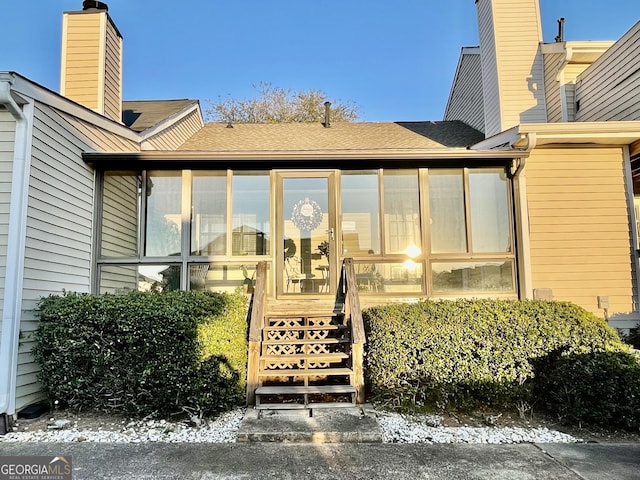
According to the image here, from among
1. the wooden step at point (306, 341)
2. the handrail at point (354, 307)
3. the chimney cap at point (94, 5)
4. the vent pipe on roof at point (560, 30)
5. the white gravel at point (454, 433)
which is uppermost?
the vent pipe on roof at point (560, 30)

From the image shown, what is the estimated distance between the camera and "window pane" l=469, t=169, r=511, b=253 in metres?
Result: 5.78

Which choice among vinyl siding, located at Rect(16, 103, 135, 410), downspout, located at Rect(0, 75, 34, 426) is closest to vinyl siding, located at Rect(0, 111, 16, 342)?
downspout, located at Rect(0, 75, 34, 426)

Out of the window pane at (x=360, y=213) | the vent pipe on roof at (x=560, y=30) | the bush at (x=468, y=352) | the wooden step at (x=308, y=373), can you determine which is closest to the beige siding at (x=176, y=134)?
the window pane at (x=360, y=213)

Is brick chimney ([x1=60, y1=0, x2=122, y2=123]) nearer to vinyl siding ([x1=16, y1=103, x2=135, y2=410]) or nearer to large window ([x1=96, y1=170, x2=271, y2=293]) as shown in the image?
vinyl siding ([x1=16, y1=103, x2=135, y2=410])

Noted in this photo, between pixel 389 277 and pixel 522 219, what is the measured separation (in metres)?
2.02

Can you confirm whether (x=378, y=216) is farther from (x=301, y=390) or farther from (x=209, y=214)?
(x=301, y=390)

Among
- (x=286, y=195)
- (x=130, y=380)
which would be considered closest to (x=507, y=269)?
(x=286, y=195)

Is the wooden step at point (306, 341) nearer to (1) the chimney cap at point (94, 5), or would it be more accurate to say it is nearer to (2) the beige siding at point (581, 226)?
(2) the beige siding at point (581, 226)

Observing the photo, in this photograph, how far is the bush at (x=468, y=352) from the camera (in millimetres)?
4020

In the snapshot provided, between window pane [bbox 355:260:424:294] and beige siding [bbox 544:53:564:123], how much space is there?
4.16 meters

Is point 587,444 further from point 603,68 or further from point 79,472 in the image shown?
point 603,68

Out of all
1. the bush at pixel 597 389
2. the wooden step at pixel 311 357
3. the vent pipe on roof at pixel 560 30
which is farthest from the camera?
the vent pipe on roof at pixel 560 30

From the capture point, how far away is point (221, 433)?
3.60m

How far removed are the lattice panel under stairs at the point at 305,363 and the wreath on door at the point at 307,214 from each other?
1.43 meters
